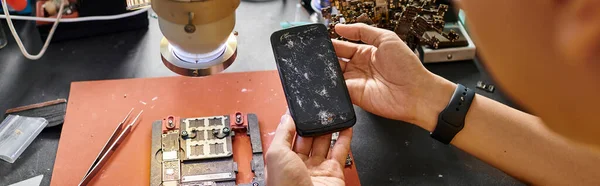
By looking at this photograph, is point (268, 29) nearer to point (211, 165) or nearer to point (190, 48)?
point (211, 165)

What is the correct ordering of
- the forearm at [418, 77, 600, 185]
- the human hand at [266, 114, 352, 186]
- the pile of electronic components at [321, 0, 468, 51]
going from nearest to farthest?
1. the human hand at [266, 114, 352, 186]
2. the forearm at [418, 77, 600, 185]
3. the pile of electronic components at [321, 0, 468, 51]

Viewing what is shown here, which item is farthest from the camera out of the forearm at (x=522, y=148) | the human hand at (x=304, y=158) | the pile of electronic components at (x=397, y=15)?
the pile of electronic components at (x=397, y=15)

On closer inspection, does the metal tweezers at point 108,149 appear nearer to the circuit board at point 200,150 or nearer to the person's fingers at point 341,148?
the circuit board at point 200,150

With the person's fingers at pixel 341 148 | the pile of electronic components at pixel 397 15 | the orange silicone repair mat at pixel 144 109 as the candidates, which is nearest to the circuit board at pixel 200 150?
the orange silicone repair mat at pixel 144 109

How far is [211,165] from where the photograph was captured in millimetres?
950

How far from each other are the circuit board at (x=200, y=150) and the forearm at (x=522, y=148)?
0.98 ft

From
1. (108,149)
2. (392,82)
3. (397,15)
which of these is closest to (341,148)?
(392,82)

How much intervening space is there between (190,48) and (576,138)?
1.44ft

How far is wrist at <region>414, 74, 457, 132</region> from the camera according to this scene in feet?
3.22

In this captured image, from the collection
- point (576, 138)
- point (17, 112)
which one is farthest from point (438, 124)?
point (17, 112)

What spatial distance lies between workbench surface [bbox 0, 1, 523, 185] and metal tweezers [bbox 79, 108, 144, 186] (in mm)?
73

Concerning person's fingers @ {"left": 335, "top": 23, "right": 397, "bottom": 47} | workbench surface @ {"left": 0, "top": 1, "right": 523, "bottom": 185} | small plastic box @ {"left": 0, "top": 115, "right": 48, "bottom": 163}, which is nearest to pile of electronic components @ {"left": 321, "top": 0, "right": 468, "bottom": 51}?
person's fingers @ {"left": 335, "top": 23, "right": 397, "bottom": 47}

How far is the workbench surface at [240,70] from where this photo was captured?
0.97 metres

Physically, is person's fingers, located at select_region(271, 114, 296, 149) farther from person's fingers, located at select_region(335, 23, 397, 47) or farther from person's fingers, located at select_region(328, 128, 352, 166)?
person's fingers, located at select_region(335, 23, 397, 47)
